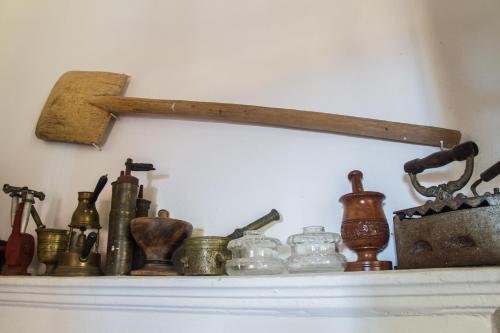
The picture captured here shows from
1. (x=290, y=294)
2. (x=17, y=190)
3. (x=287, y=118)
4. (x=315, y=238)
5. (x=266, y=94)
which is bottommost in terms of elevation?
(x=290, y=294)

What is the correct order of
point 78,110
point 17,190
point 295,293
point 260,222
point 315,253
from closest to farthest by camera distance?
point 295,293 < point 315,253 < point 260,222 < point 17,190 < point 78,110

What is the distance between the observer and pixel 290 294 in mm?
606

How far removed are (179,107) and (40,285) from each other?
1.89 ft

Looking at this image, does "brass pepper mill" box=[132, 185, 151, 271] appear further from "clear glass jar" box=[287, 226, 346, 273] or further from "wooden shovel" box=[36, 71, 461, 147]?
"clear glass jar" box=[287, 226, 346, 273]

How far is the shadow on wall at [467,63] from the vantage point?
32.7 inches

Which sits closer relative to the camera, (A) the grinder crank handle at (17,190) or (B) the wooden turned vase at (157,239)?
(B) the wooden turned vase at (157,239)

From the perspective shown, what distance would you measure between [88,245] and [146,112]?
0.43m

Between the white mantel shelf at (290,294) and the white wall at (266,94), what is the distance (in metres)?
0.26

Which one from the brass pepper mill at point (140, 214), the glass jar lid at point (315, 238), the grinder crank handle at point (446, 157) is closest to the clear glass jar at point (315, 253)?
the glass jar lid at point (315, 238)

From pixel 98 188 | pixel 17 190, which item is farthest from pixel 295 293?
pixel 17 190

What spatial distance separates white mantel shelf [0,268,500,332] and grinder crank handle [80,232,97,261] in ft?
0.31

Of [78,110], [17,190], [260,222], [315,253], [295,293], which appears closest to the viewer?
[295,293]

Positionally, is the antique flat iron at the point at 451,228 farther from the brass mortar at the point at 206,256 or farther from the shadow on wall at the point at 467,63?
the brass mortar at the point at 206,256

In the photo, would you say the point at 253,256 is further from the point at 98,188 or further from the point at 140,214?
the point at 98,188
